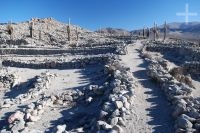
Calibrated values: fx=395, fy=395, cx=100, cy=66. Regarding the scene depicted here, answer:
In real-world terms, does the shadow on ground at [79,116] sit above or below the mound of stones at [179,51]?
below

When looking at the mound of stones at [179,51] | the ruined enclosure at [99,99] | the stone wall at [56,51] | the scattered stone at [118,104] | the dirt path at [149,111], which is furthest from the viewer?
the stone wall at [56,51]

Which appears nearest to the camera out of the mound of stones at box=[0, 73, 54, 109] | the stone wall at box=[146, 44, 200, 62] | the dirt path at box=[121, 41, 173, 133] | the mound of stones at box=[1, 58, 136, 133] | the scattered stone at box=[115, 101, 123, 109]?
the dirt path at box=[121, 41, 173, 133]

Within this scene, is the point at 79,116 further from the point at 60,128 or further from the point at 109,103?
the point at 60,128

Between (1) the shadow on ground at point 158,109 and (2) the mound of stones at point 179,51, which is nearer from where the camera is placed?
(1) the shadow on ground at point 158,109

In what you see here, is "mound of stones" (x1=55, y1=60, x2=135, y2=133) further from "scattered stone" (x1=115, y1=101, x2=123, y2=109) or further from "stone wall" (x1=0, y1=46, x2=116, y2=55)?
"stone wall" (x1=0, y1=46, x2=116, y2=55)

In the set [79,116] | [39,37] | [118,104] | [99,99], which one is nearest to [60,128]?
[79,116]

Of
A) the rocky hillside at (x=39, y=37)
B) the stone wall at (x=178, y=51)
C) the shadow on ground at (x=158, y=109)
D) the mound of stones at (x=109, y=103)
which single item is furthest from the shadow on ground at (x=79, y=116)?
the rocky hillside at (x=39, y=37)

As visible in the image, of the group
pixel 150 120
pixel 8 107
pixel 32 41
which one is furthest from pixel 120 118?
pixel 32 41

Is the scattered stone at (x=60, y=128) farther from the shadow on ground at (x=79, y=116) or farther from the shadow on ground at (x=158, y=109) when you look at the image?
the shadow on ground at (x=158, y=109)

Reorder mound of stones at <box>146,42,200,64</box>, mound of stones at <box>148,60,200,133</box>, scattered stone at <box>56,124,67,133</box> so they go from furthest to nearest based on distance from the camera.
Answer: mound of stones at <box>146,42,200,64</box> < scattered stone at <box>56,124,67,133</box> < mound of stones at <box>148,60,200,133</box>

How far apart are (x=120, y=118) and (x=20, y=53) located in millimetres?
A: 27391

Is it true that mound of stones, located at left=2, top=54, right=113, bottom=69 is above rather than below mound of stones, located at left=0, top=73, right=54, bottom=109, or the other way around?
above

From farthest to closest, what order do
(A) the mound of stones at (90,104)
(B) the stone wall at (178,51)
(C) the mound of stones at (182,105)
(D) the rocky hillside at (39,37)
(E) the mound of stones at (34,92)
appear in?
(D) the rocky hillside at (39,37) → (B) the stone wall at (178,51) → (E) the mound of stones at (34,92) → (A) the mound of stones at (90,104) → (C) the mound of stones at (182,105)

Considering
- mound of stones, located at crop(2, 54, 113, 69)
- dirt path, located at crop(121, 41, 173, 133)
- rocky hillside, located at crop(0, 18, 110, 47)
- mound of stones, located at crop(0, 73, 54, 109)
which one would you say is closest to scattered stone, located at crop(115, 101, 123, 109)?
dirt path, located at crop(121, 41, 173, 133)
